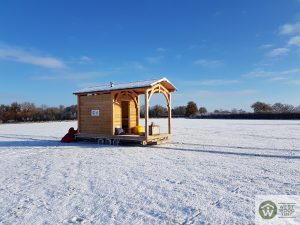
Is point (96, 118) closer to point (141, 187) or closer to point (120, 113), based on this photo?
point (120, 113)

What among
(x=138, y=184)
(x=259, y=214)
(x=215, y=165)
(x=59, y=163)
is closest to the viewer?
(x=259, y=214)

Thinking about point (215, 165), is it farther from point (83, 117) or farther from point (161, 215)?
point (83, 117)

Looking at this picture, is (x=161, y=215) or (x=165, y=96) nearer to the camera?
(x=161, y=215)

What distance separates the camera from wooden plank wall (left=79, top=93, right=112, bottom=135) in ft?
44.8

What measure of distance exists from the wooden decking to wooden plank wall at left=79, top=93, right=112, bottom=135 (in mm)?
297

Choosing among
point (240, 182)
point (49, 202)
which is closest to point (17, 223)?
point (49, 202)

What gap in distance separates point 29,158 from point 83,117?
5.55 metres

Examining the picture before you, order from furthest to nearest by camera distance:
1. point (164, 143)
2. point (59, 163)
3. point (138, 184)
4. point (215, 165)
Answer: point (164, 143) < point (59, 163) < point (215, 165) < point (138, 184)

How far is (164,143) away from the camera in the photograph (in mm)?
13523

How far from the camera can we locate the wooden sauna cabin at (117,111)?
12.8 m
